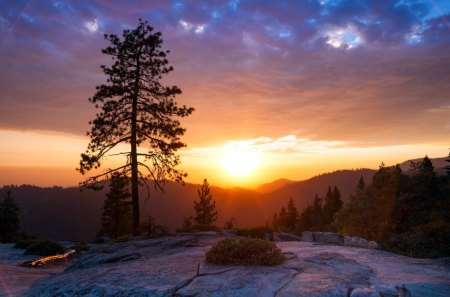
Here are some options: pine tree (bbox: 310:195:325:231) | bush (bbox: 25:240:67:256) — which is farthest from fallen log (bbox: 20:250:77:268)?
pine tree (bbox: 310:195:325:231)

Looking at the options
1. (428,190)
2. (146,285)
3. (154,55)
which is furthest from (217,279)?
(428,190)

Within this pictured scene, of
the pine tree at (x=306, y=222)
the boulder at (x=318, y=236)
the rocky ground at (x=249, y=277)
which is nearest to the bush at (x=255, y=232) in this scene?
the boulder at (x=318, y=236)

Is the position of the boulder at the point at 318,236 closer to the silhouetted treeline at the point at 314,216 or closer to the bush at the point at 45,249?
the bush at the point at 45,249

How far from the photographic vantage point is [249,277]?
8.80 meters

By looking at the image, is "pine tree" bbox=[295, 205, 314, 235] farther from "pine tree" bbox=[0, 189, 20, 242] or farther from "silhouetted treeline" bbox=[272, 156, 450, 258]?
"pine tree" bbox=[0, 189, 20, 242]

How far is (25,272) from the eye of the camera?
1322 centimetres

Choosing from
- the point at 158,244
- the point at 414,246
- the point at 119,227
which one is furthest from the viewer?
the point at 119,227

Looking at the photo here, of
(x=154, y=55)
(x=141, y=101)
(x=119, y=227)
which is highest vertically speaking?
(x=154, y=55)

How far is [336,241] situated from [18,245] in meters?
20.0

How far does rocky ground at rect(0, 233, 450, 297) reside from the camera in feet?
25.4

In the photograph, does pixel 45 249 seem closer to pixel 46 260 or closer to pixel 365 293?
pixel 46 260

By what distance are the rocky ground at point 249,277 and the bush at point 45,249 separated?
741 centimetres

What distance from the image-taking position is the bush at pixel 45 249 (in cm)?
1998

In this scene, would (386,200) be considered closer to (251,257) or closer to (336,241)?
(336,241)
